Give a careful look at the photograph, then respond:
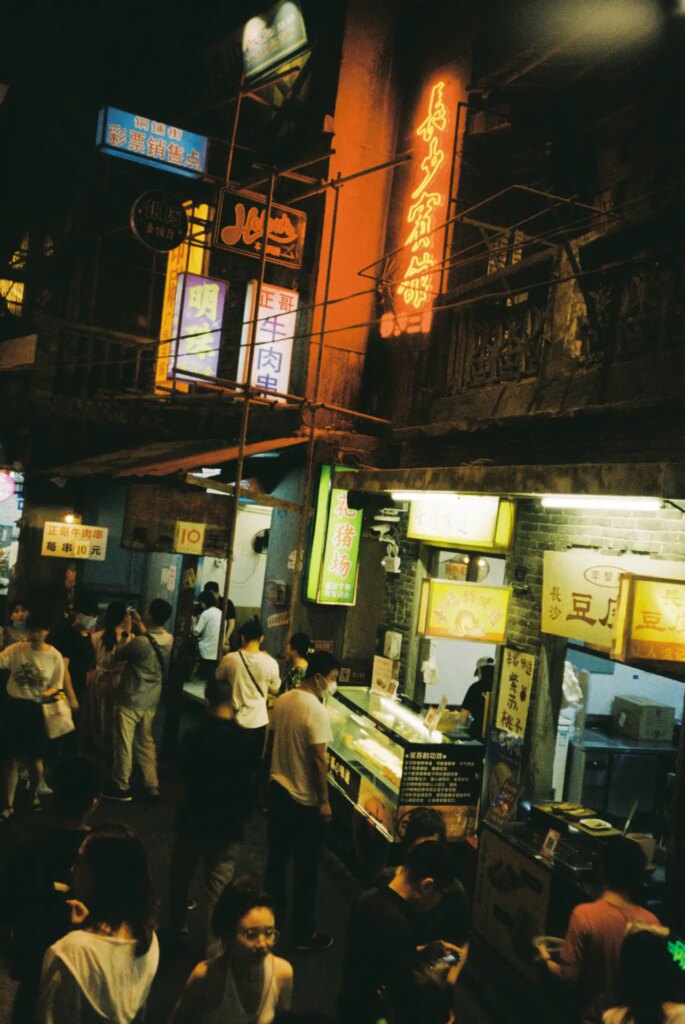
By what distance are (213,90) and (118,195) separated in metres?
5.00

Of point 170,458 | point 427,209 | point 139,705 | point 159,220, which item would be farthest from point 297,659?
point 159,220

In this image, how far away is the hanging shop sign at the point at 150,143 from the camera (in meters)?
13.4

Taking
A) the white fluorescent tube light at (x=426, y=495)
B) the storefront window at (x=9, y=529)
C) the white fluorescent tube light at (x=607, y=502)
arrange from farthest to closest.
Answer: the storefront window at (x=9, y=529) < the white fluorescent tube light at (x=426, y=495) < the white fluorescent tube light at (x=607, y=502)

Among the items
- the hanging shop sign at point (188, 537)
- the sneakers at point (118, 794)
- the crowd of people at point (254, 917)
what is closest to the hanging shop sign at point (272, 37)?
the hanging shop sign at point (188, 537)

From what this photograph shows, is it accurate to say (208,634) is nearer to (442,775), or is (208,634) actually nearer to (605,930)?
(442,775)

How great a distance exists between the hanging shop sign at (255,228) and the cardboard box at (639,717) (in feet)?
25.8

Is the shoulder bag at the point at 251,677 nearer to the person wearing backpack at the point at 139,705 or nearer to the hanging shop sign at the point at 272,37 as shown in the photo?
the person wearing backpack at the point at 139,705

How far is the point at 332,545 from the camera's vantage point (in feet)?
39.7

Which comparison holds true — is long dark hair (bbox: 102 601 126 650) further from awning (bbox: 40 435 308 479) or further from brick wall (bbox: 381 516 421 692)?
brick wall (bbox: 381 516 421 692)

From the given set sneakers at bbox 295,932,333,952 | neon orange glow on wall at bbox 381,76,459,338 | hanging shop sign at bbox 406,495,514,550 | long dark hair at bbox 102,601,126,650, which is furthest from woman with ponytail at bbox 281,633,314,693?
neon orange glow on wall at bbox 381,76,459,338

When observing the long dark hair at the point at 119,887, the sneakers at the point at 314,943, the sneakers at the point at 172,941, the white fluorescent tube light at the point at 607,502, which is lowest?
the sneakers at the point at 314,943

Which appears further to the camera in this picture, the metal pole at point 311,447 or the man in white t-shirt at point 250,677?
the metal pole at point 311,447

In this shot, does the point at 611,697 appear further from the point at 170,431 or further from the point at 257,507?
the point at 170,431

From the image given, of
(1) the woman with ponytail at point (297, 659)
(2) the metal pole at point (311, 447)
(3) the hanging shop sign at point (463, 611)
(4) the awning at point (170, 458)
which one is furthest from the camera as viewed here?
(4) the awning at point (170, 458)
